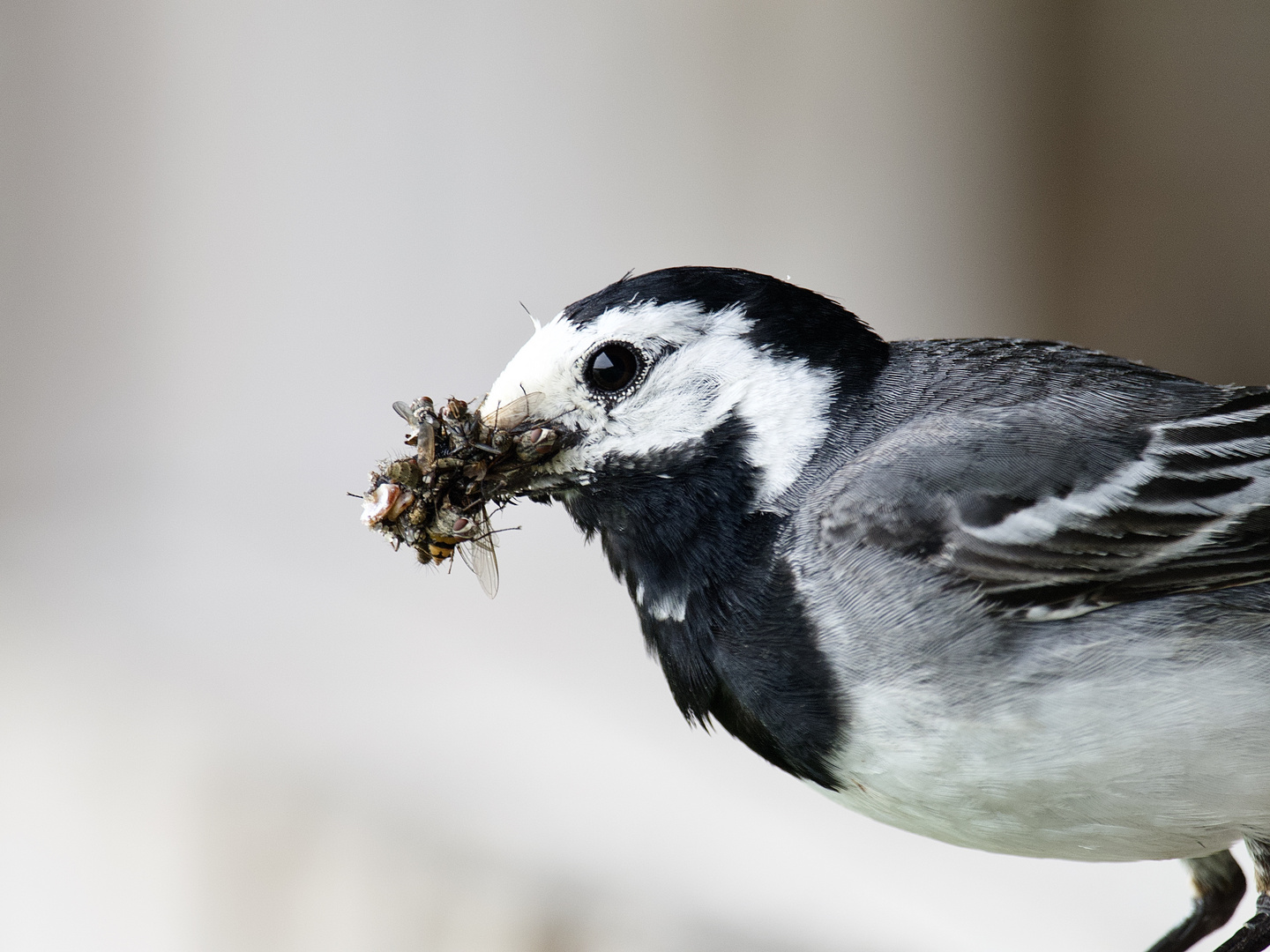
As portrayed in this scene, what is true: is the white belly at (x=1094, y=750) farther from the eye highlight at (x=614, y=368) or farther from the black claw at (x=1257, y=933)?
the eye highlight at (x=614, y=368)

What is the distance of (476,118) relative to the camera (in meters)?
3.96

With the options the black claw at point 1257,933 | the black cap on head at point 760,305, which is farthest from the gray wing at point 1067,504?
the black claw at point 1257,933

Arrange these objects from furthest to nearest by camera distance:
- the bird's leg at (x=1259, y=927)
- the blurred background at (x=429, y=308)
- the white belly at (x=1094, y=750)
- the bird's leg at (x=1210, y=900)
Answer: the blurred background at (x=429, y=308)
the bird's leg at (x=1210, y=900)
the bird's leg at (x=1259, y=927)
the white belly at (x=1094, y=750)

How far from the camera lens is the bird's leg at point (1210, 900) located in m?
1.48

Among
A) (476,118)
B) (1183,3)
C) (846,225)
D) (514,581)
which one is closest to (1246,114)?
(1183,3)

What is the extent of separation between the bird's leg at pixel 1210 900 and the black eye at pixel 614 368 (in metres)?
0.87

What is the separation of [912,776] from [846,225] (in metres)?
2.90

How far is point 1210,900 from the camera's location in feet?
4.89

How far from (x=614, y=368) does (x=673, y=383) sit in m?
0.06

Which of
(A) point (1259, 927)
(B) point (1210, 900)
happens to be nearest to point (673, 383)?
(A) point (1259, 927)

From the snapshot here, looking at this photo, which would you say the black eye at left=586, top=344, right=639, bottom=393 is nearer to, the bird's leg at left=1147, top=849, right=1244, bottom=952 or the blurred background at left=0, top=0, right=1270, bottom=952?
the bird's leg at left=1147, top=849, right=1244, bottom=952

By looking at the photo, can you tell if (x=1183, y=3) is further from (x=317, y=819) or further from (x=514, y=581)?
(x=317, y=819)

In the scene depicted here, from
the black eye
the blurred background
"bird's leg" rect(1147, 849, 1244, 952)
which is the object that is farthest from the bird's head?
the blurred background

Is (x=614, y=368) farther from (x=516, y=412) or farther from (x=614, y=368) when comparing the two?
(x=516, y=412)
